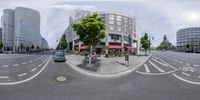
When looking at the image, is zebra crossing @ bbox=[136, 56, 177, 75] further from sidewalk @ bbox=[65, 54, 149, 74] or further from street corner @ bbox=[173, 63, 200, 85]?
sidewalk @ bbox=[65, 54, 149, 74]

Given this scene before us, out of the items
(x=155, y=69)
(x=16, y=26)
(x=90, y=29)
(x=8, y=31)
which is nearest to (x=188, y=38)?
(x=16, y=26)

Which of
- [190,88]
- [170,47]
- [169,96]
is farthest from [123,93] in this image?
[170,47]

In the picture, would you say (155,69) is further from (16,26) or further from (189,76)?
(16,26)

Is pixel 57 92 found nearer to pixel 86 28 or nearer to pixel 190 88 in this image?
pixel 190 88

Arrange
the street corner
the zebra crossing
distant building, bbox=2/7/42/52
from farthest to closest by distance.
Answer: distant building, bbox=2/7/42/52 < the zebra crossing < the street corner

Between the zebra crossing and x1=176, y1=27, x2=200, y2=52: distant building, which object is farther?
x1=176, y1=27, x2=200, y2=52: distant building

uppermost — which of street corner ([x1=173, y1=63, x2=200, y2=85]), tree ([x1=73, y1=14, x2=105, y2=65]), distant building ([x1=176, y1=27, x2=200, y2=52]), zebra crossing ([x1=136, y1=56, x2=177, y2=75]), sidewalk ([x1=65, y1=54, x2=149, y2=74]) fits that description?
distant building ([x1=176, y1=27, x2=200, y2=52])

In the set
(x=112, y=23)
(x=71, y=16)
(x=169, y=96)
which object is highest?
(x=71, y=16)

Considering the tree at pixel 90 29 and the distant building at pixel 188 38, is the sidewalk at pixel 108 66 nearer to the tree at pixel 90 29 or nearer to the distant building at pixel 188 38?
the tree at pixel 90 29

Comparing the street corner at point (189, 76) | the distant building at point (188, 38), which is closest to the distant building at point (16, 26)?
the street corner at point (189, 76)

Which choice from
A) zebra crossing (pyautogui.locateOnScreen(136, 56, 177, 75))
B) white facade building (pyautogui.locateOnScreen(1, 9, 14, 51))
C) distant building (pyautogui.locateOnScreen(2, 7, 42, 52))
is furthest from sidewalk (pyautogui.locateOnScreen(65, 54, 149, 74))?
white facade building (pyautogui.locateOnScreen(1, 9, 14, 51))

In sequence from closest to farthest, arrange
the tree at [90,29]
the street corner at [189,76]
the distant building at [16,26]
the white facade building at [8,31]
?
the street corner at [189,76] → the tree at [90,29] → the white facade building at [8,31] → the distant building at [16,26]

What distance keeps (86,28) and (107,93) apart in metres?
11.7

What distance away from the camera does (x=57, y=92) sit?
7945 mm
